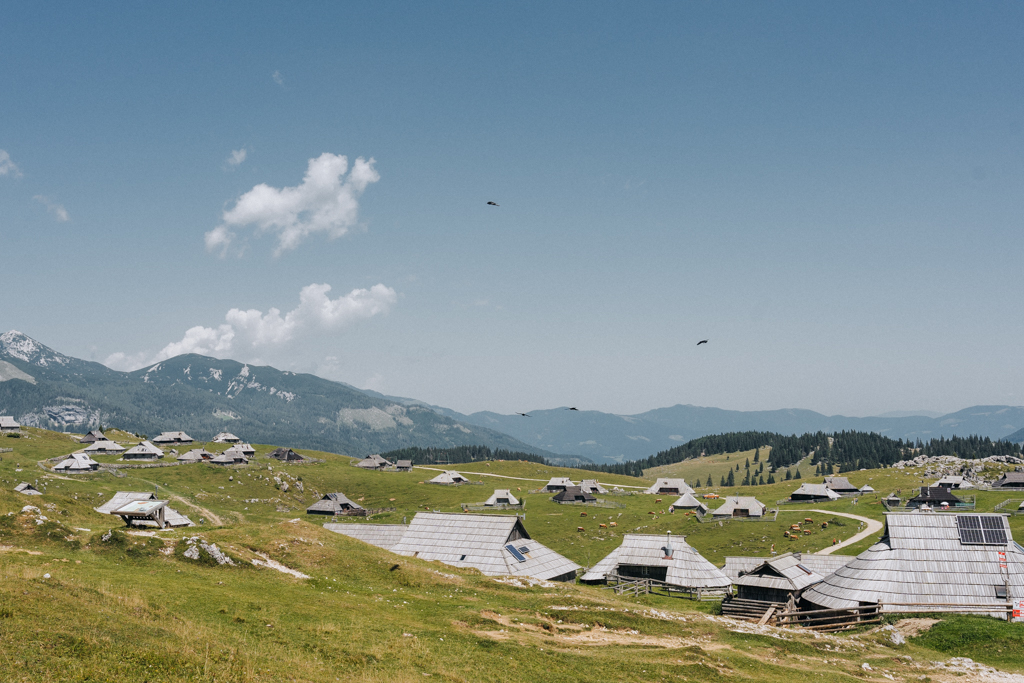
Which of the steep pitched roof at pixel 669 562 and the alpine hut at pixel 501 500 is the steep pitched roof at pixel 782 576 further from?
the alpine hut at pixel 501 500

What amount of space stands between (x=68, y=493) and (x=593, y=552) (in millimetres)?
86264

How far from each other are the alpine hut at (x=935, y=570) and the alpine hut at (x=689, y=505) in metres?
71.4

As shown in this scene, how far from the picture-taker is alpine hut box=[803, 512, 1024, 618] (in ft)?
165

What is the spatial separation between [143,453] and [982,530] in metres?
174

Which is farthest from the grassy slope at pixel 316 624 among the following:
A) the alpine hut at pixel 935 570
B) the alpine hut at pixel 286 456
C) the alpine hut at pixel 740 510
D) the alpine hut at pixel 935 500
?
the alpine hut at pixel 286 456

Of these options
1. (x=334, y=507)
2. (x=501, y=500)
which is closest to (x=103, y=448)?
(x=334, y=507)

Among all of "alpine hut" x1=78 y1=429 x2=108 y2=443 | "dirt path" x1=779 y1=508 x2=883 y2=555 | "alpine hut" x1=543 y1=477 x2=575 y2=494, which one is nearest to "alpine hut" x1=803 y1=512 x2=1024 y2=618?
"dirt path" x1=779 y1=508 x2=883 y2=555

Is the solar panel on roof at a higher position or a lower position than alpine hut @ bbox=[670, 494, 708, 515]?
higher

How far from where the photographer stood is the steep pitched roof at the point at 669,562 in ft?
228

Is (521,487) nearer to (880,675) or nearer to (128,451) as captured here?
(128,451)

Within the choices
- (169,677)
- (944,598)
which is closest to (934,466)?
(944,598)

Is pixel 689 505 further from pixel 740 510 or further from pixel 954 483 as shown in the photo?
pixel 954 483

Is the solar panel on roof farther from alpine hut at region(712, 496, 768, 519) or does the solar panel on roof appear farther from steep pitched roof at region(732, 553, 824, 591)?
alpine hut at region(712, 496, 768, 519)

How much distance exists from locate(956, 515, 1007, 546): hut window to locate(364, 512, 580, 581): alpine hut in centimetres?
3902
